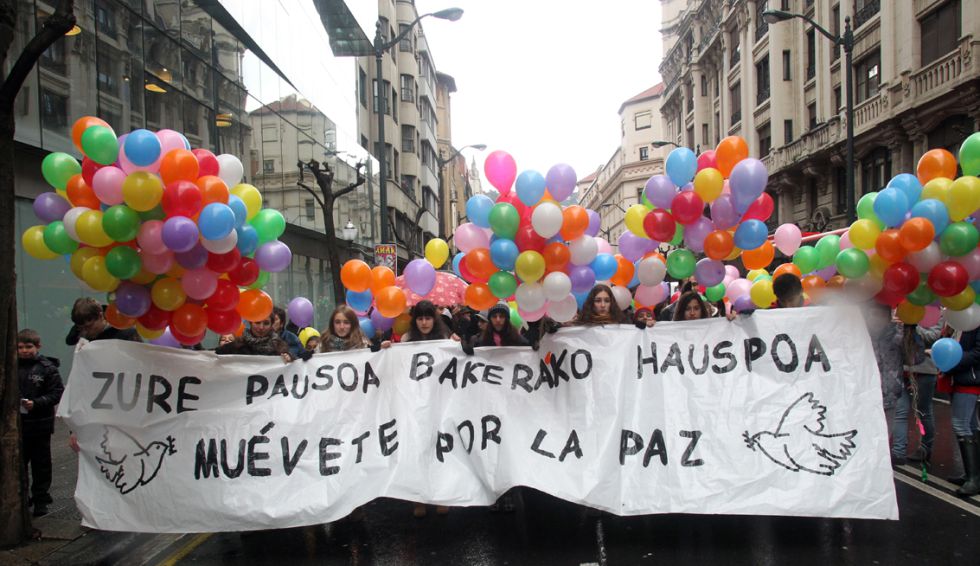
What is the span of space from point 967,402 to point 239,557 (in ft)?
18.2

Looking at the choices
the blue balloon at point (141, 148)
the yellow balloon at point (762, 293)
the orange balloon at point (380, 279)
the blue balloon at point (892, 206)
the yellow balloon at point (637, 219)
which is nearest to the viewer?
the blue balloon at point (141, 148)

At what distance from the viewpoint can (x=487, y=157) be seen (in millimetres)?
5160

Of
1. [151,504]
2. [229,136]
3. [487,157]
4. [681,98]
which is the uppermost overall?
[681,98]

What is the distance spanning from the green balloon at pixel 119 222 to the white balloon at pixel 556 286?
9.02ft

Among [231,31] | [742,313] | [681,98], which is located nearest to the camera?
[742,313]

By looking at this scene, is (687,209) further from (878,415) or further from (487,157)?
(878,415)

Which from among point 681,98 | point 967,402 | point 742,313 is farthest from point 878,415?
point 681,98

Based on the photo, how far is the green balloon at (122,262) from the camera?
4438 millimetres

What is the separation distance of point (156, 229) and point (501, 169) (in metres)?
2.35

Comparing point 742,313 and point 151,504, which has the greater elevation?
point 742,313

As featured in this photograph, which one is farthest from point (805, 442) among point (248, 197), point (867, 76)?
point (867, 76)

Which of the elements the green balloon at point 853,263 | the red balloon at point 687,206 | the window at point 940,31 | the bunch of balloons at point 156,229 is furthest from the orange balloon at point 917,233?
the window at point 940,31

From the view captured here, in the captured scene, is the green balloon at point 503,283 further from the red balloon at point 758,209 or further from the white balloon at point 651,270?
the red balloon at point 758,209

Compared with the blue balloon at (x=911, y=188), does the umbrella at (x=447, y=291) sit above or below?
below
